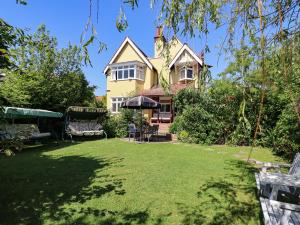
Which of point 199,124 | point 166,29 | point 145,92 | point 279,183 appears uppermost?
point 145,92

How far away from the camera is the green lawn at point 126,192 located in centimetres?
417

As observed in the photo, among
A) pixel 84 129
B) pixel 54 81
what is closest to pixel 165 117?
pixel 84 129

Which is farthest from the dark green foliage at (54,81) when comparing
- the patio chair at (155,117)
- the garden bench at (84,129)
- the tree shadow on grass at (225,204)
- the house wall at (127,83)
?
the tree shadow on grass at (225,204)

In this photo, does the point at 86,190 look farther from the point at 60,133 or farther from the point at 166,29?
the point at 60,133

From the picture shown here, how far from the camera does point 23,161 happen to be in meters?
8.64

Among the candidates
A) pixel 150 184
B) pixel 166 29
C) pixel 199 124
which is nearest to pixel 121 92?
pixel 199 124

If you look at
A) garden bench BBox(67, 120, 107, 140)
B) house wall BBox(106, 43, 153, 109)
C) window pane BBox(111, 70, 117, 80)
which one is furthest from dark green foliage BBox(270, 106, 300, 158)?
window pane BBox(111, 70, 117, 80)

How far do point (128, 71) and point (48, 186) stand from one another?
1939 cm

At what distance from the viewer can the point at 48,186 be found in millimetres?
5750

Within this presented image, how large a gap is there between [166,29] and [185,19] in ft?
1.00

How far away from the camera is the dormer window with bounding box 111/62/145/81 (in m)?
23.8

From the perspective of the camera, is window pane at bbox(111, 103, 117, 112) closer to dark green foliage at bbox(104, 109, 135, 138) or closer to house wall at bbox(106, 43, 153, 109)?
house wall at bbox(106, 43, 153, 109)

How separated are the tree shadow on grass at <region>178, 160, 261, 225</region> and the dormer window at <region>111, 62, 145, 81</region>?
18459 mm

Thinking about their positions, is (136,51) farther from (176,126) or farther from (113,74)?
(176,126)
